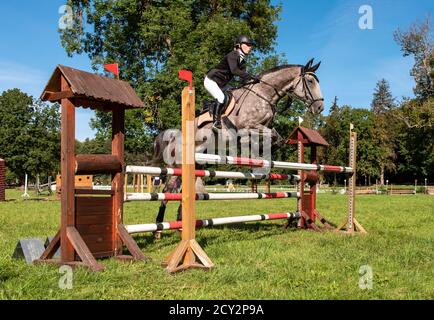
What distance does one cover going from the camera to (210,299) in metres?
3.54

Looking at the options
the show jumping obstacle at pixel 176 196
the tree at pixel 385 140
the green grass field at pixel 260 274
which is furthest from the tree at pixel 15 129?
the show jumping obstacle at pixel 176 196

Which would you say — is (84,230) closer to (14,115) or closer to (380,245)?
(380,245)

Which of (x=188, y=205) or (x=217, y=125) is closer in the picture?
(x=188, y=205)

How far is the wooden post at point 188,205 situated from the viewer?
4.86 meters

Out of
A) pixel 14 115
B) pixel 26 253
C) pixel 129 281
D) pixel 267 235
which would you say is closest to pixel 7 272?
pixel 26 253

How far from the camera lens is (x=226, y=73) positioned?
7488 millimetres

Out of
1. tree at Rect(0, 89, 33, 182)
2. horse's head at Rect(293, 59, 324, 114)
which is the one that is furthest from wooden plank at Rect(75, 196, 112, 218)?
tree at Rect(0, 89, 33, 182)

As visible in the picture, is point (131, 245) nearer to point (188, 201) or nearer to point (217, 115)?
point (188, 201)

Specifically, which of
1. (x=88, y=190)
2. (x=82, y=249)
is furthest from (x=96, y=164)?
(x=82, y=249)

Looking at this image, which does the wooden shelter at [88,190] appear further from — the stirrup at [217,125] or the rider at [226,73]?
the stirrup at [217,125]

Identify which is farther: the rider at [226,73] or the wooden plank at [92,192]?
the rider at [226,73]

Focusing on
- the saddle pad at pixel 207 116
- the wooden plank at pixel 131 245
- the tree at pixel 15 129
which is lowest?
the wooden plank at pixel 131 245

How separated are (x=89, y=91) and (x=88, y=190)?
1045 millimetres
